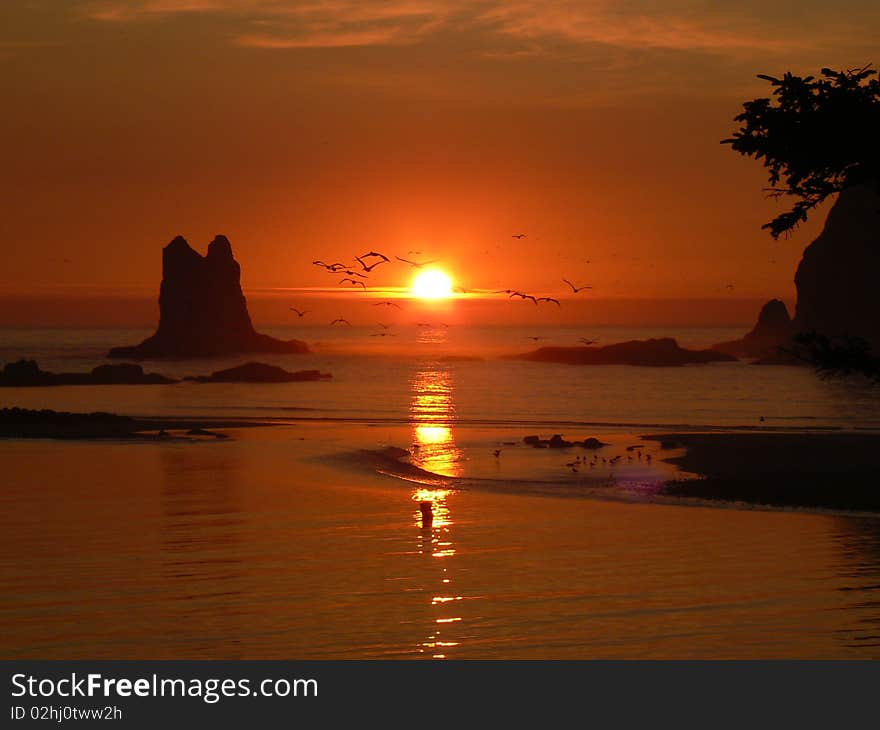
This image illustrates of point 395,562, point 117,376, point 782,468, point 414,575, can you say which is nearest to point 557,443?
point 782,468

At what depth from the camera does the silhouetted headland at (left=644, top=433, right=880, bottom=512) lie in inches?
1489

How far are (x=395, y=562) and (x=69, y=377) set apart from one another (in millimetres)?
112050

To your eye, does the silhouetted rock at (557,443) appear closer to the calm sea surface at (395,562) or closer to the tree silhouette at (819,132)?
the calm sea surface at (395,562)

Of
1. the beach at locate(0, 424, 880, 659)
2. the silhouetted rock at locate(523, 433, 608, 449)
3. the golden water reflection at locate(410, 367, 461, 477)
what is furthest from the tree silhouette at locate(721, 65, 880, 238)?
the silhouetted rock at locate(523, 433, 608, 449)

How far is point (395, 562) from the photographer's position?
26.0 metres

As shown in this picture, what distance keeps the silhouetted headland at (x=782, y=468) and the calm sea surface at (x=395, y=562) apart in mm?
2105

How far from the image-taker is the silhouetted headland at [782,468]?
37.8 metres

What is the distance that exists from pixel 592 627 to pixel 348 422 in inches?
2311

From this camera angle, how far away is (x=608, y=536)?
99.2 ft

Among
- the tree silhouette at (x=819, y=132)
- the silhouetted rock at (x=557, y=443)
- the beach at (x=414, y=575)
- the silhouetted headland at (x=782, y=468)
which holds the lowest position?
the beach at (x=414, y=575)

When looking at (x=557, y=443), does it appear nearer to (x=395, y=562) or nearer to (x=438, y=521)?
(x=438, y=521)

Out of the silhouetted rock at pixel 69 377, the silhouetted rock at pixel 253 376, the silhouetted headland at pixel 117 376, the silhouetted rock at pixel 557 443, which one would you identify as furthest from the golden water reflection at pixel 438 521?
the silhouetted rock at pixel 69 377

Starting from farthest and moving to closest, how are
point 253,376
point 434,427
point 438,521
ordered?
point 253,376 < point 434,427 < point 438,521

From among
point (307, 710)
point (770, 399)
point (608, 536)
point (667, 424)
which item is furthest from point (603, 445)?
point (770, 399)
